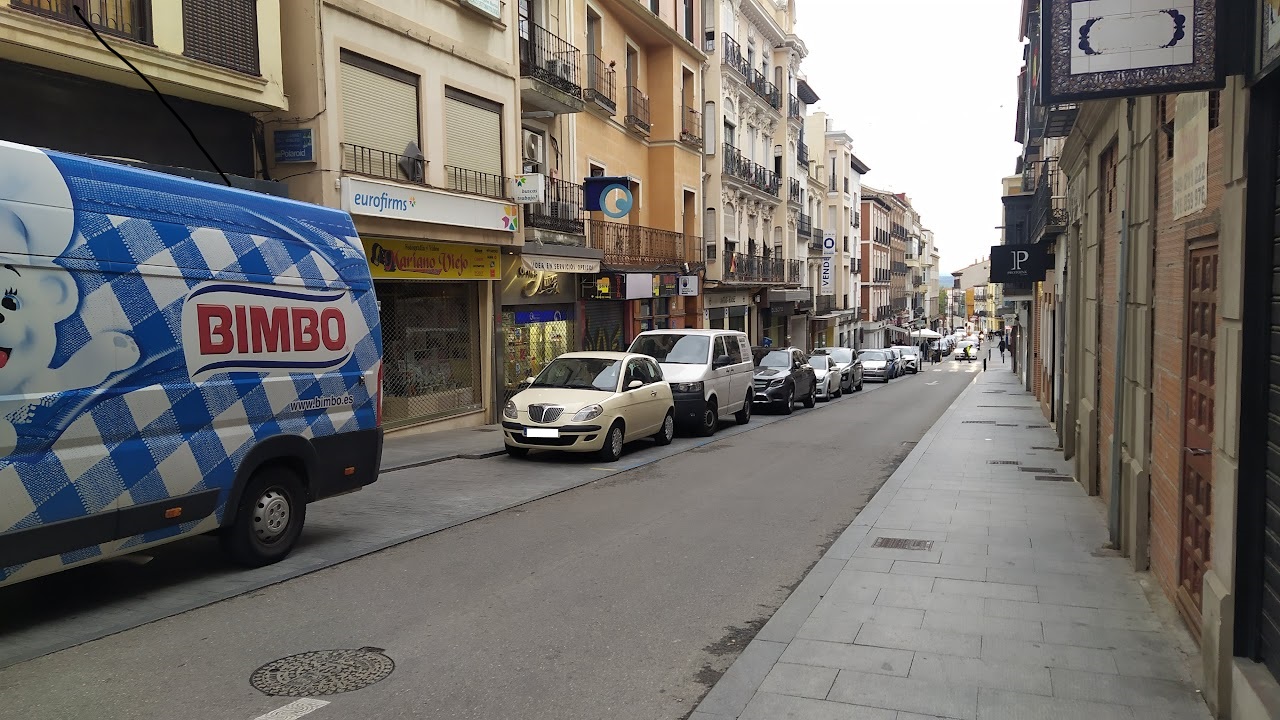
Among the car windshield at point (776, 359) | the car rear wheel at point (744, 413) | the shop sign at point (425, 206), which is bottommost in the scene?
the car rear wheel at point (744, 413)

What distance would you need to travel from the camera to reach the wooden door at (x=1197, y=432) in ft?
16.7

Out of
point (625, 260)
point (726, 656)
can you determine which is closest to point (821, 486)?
point (726, 656)

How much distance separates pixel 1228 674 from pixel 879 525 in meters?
4.97

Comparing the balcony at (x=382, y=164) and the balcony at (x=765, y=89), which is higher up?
the balcony at (x=765, y=89)

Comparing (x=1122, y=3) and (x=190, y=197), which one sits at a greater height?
(x=1122, y=3)

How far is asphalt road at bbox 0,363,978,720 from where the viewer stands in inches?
187

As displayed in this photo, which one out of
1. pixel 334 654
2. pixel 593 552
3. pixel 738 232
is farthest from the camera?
pixel 738 232

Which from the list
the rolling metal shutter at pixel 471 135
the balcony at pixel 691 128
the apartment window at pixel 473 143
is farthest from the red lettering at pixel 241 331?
the balcony at pixel 691 128

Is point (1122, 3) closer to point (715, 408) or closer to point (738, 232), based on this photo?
point (715, 408)

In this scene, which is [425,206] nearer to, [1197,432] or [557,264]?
[557,264]

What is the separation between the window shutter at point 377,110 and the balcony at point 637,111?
11.8 m

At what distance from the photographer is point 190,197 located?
654 cm

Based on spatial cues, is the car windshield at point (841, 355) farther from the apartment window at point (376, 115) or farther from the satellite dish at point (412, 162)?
the apartment window at point (376, 115)

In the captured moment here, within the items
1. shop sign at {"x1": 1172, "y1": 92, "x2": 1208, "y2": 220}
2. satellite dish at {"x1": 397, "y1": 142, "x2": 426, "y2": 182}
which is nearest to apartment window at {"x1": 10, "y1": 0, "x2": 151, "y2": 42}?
satellite dish at {"x1": 397, "y1": 142, "x2": 426, "y2": 182}
